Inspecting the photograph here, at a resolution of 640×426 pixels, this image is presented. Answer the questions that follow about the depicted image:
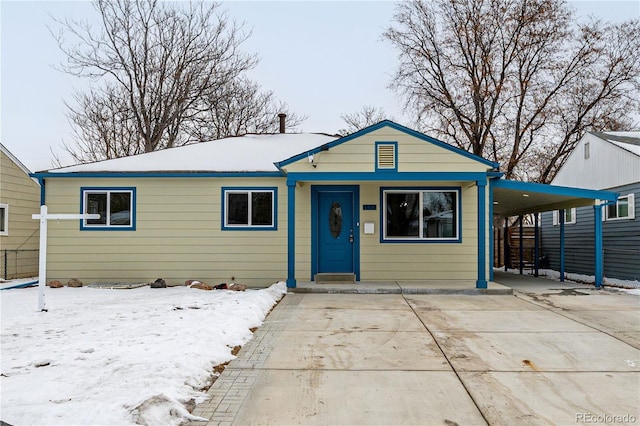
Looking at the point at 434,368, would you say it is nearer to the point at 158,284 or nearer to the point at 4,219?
the point at 158,284

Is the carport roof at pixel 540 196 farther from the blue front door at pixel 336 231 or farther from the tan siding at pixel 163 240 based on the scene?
the tan siding at pixel 163 240

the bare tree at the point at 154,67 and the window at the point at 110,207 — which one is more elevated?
the bare tree at the point at 154,67

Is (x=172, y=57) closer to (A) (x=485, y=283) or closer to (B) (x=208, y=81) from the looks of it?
(B) (x=208, y=81)

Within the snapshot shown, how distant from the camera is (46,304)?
8.06m

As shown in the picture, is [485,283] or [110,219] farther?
[110,219]

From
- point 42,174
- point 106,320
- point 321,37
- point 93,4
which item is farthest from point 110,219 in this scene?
point 93,4

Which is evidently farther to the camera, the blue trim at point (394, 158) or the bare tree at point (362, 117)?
the bare tree at point (362, 117)

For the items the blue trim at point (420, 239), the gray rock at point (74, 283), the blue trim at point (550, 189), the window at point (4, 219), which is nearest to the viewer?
the blue trim at point (550, 189)

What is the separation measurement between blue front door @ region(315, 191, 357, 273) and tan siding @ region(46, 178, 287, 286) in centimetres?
102

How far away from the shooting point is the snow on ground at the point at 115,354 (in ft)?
11.1

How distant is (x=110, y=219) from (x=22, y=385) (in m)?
7.90

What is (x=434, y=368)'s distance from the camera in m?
4.62

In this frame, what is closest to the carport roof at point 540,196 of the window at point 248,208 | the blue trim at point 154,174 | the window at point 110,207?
the window at point 248,208

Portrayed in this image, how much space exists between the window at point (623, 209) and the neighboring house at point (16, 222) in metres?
17.6
